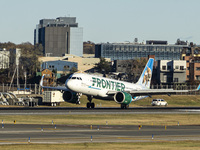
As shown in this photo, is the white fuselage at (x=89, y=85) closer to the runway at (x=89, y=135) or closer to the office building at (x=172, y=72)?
the runway at (x=89, y=135)

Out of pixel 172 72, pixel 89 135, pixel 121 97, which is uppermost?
pixel 172 72

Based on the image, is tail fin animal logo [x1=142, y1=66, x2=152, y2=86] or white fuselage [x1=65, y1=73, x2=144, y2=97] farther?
tail fin animal logo [x1=142, y1=66, x2=152, y2=86]

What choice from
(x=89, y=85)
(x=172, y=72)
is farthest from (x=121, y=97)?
(x=172, y=72)

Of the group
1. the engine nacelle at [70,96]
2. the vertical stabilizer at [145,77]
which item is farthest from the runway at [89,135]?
the vertical stabilizer at [145,77]

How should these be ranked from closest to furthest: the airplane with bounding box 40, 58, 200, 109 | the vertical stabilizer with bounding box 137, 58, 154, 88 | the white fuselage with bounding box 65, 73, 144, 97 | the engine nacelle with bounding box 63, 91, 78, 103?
the white fuselage with bounding box 65, 73, 144, 97 < the airplane with bounding box 40, 58, 200, 109 < the engine nacelle with bounding box 63, 91, 78, 103 < the vertical stabilizer with bounding box 137, 58, 154, 88

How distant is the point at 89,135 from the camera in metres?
42.2

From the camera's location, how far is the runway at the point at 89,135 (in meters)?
38.7

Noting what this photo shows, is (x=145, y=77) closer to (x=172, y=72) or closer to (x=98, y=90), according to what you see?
(x=98, y=90)

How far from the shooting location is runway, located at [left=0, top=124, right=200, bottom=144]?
127 feet

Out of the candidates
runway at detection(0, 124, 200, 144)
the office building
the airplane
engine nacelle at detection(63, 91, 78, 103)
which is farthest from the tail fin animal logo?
the office building

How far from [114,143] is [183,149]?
514 centimetres

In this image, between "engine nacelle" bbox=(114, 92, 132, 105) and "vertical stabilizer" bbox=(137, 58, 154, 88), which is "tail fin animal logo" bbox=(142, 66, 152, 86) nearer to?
"vertical stabilizer" bbox=(137, 58, 154, 88)

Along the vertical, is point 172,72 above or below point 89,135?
above

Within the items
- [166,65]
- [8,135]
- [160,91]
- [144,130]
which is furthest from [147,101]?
[8,135]
